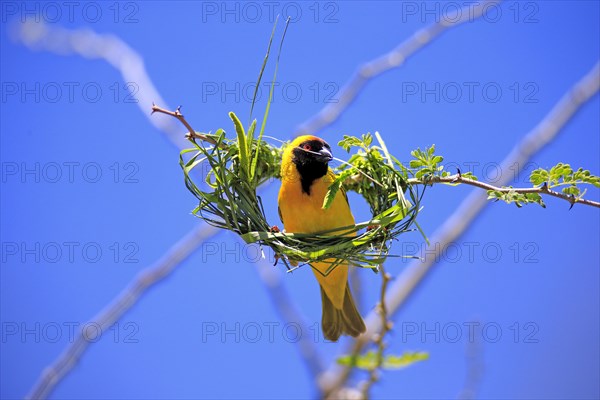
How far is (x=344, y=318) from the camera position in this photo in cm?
361

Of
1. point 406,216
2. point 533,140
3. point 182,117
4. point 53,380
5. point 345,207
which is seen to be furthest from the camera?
point 533,140

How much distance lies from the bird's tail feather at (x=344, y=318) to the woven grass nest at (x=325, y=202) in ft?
A: 2.72

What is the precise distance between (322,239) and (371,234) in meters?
0.21

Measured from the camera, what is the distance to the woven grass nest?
2.64m

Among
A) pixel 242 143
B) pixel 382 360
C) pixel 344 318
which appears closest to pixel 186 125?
pixel 242 143

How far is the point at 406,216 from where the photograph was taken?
2660 mm

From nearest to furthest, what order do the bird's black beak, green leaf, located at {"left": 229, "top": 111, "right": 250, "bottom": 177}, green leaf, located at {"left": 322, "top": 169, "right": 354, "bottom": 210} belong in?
green leaf, located at {"left": 229, "top": 111, "right": 250, "bottom": 177} < green leaf, located at {"left": 322, "top": 169, "right": 354, "bottom": 210} < the bird's black beak

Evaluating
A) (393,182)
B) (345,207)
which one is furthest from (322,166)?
(393,182)

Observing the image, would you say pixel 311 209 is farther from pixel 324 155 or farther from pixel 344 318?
pixel 344 318

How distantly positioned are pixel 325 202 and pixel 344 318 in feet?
3.64

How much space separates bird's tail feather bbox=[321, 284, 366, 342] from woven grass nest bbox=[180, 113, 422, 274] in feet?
2.72

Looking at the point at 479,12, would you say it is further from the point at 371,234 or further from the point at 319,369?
the point at 319,369

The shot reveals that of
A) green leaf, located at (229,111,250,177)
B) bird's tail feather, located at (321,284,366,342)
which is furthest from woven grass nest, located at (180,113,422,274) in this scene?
bird's tail feather, located at (321,284,366,342)

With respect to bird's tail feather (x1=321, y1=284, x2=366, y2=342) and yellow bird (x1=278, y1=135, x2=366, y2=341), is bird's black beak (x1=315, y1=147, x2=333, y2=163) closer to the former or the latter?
yellow bird (x1=278, y1=135, x2=366, y2=341)
